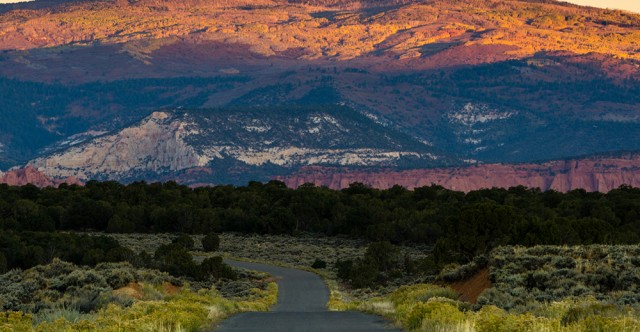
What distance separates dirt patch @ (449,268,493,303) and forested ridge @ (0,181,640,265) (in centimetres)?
3626

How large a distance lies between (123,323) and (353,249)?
7156 centimetres

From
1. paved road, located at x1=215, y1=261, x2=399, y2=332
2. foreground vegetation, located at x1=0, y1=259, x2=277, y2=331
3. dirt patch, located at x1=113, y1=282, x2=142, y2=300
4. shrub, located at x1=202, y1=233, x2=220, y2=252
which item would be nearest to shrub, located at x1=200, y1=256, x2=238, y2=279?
foreground vegetation, located at x1=0, y1=259, x2=277, y2=331

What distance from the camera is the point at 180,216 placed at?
107 meters

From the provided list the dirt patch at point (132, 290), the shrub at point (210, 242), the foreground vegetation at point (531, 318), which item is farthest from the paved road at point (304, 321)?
the shrub at point (210, 242)

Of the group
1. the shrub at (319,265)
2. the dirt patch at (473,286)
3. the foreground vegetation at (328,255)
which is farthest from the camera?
the shrub at (319,265)

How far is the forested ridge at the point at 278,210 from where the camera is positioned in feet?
321

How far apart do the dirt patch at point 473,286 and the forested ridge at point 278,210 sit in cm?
3626

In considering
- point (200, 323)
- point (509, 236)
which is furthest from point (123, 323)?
point (509, 236)

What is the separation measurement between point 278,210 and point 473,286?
70609mm

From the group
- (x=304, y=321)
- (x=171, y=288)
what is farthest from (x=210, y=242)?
(x=304, y=321)

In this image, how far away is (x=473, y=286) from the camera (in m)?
40.8

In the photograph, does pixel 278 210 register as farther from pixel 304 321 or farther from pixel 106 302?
pixel 304 321

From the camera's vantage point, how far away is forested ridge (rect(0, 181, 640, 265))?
97.8 meters

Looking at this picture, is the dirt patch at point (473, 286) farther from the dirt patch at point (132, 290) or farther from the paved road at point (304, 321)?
the dirt patch at point (132, 290)
